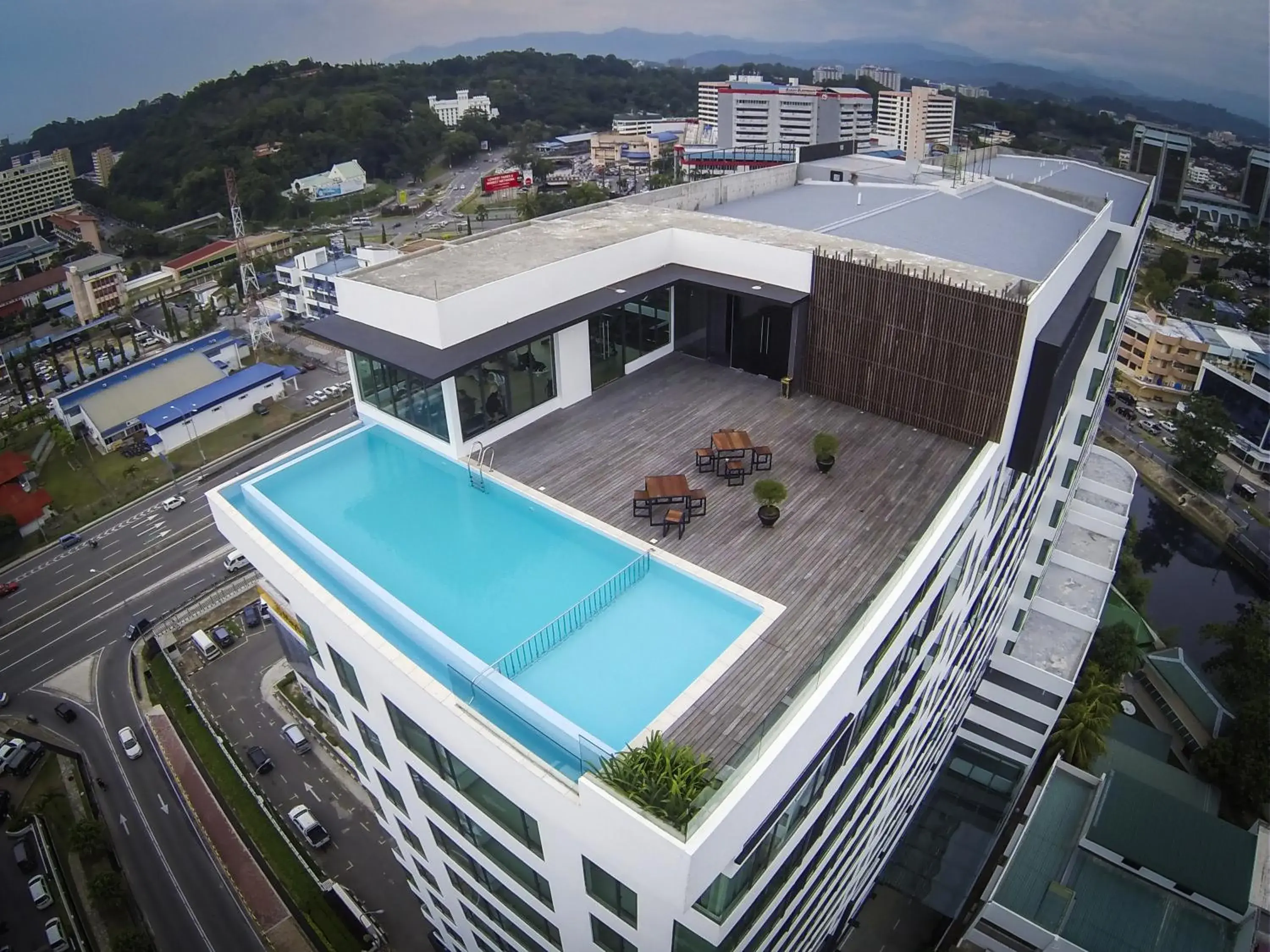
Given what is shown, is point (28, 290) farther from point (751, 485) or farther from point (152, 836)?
point (751, 485)

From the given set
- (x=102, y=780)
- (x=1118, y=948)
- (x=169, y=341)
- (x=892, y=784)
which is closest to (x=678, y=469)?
(x=892, y=784)

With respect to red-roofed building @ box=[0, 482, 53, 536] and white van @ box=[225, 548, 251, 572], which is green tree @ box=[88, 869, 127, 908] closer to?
white van @ box=[225, 548, 251, 572]

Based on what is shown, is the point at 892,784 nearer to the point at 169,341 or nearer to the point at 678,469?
the point at 678,469

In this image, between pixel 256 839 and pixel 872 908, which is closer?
pixel 872 908

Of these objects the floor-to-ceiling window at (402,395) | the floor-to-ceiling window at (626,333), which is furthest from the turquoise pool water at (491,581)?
the floor-to-ceiling window at (626,333)

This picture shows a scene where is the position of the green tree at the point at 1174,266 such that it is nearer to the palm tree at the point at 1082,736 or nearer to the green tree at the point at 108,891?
the palm tree at the point at 1082,736

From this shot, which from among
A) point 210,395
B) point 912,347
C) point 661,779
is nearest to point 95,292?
point 210,395
